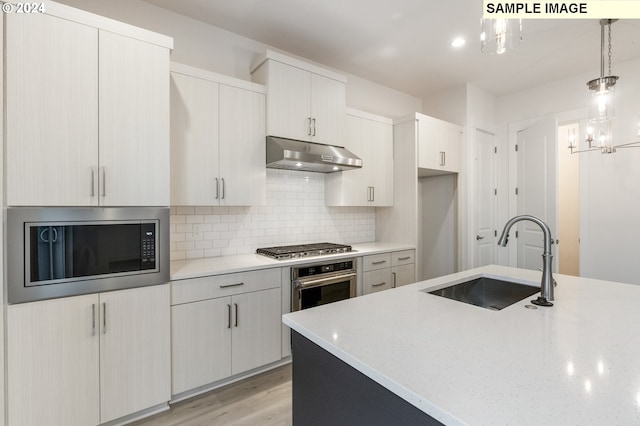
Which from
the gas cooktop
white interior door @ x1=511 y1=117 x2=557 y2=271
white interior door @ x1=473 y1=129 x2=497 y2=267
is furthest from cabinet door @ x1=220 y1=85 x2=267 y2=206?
white interior door @ x1=511 y1=117 x2=557 y2=271

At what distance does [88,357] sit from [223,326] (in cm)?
79

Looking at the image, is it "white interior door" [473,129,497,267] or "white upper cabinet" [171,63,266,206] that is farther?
"white interior door" [473,129,497,267]

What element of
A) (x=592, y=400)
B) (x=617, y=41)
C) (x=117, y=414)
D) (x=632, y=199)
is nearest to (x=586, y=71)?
(x=617, y=41)

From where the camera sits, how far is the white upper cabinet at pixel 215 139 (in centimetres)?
234

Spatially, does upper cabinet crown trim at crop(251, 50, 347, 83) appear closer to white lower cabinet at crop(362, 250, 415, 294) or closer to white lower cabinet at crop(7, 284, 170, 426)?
white lower cabinet at crop(362, 250, 415, 294)

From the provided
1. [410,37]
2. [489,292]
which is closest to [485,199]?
[410,37]

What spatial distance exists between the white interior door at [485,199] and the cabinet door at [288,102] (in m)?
2.47

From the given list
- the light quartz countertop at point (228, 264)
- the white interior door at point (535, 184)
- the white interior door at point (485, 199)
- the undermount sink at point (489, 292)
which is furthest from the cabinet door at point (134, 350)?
the white interior door at point (535, 184)

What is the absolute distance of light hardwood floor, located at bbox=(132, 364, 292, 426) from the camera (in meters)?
2.00

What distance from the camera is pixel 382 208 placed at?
4.01 m

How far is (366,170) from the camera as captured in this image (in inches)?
139

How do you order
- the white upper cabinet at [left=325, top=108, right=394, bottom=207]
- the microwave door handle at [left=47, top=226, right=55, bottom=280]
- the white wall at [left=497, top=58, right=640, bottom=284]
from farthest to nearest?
the white upper cabinet at [left=325, top=108, right=394, bottom=207], the white wall at [left=497, top=58, right=640, bottom=284], the microwave door handle at [left=47, top=226, right=55, bottom=280]

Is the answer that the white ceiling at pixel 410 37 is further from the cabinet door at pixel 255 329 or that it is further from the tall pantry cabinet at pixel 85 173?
the cabinet door at pixel 255 329

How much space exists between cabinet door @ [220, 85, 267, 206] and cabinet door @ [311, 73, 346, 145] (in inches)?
21.7
